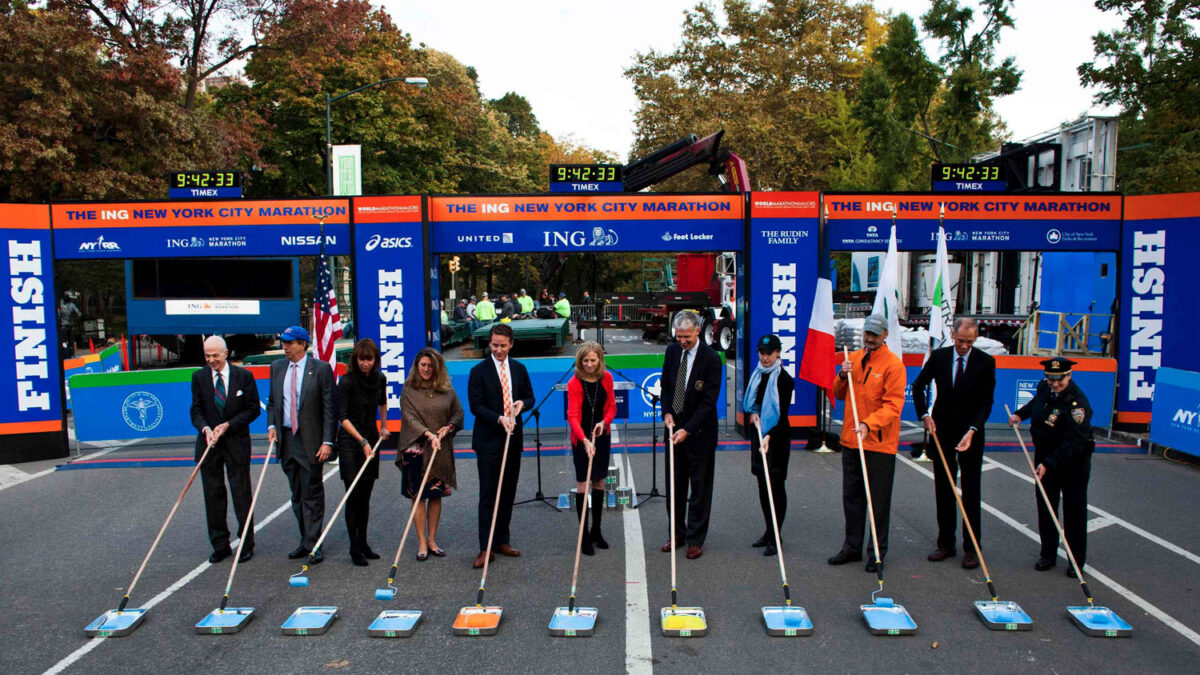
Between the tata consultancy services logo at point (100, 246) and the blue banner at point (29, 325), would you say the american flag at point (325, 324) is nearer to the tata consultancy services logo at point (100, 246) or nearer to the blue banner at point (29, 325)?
the tata consultancy services logo at point (100, 246)

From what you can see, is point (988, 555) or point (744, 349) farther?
point (744, 349)

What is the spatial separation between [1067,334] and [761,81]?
2494cm

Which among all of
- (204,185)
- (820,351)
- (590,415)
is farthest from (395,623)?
(204,185)

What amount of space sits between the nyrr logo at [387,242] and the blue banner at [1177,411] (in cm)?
992

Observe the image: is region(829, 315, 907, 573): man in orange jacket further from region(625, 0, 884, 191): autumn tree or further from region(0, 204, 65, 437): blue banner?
region(625, 0, 884, 191): autumn tree

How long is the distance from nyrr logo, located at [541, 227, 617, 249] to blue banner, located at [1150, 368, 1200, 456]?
728 cm

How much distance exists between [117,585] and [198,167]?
17618mm

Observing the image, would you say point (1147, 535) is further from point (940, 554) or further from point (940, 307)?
point (940, 307)

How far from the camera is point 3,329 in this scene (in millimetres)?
10414

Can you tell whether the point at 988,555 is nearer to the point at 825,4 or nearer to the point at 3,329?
the point at 3,329

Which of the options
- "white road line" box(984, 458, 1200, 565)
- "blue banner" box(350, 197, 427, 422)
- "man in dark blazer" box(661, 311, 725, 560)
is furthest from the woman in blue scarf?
"blue banner" box(350, 197, 427, 422)

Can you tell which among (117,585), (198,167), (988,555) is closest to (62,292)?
(198,167)

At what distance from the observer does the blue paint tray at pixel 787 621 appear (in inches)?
194

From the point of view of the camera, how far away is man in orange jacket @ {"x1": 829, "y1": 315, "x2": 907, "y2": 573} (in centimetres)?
599
